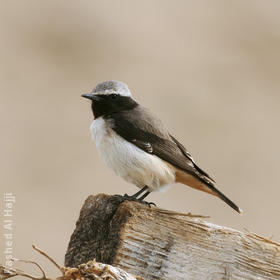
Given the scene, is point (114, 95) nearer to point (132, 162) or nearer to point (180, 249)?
point (132, 162)

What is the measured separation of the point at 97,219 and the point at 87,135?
9200 millimetres

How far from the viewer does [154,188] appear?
604 cm

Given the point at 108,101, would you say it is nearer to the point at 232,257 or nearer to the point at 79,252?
the point at 79,252

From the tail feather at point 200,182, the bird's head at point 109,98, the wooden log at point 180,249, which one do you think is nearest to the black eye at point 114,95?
the bird's head at point 109,98

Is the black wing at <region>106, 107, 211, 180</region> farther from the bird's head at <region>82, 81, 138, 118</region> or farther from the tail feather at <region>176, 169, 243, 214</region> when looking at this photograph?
the bird's head at <region>82, 81, 138, 118</region>

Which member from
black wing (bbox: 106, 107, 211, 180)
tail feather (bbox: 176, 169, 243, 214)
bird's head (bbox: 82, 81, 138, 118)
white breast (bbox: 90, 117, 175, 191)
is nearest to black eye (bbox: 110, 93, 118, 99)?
bird's head (bbox: 82, 81, 138, 118)

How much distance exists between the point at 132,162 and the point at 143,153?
0.15m

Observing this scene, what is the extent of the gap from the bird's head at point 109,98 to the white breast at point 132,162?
35cm

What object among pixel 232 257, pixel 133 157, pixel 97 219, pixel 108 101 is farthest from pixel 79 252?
pixel 108 101

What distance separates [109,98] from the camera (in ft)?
20.8

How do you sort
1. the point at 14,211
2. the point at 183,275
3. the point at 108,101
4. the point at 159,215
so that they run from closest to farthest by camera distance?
the point at 183,275
the point at 159,215
the point at 108,101
the point at 14,211

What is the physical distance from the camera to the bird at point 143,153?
5852 mm

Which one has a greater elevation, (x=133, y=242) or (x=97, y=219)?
(x=97, y=219)

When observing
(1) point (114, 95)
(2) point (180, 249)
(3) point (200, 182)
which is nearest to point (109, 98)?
(1) point (114, 95)
